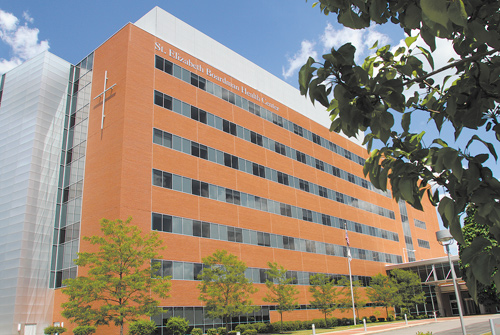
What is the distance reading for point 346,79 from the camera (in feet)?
8.34

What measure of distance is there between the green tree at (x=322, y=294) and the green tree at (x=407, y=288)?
1706 centimetres

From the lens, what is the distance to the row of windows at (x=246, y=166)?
40969 mm

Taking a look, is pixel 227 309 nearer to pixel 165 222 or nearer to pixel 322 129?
pixel 165 222

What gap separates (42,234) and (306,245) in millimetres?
31019

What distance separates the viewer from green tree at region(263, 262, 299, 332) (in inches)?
1726

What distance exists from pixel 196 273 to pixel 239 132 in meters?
17.9

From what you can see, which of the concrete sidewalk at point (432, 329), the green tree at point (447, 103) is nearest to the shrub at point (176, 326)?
the concrete sidewalk at point (432, 329)

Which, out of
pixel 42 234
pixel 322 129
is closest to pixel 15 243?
pixel 42 234

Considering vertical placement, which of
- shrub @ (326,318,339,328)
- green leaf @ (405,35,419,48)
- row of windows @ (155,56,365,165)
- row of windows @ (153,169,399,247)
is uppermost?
row of windows @ (155,56,365,165)

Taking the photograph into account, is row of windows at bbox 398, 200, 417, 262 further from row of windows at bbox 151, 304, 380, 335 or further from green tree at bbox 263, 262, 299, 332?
row of windows at bbox 151, 304, 380, 335

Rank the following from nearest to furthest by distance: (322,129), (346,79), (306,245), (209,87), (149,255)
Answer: (346,79)
(149,255)
(209,87)
(306,245)
(322,129)

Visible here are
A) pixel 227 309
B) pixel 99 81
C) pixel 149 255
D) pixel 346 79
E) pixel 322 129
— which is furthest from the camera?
pixel 322 129

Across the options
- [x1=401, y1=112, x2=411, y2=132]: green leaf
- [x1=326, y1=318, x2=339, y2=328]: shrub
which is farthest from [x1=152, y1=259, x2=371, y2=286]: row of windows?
[x1=401, y1=112, x2=411, y2=132]: green leaf

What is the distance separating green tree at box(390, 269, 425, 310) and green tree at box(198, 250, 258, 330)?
3507cm
